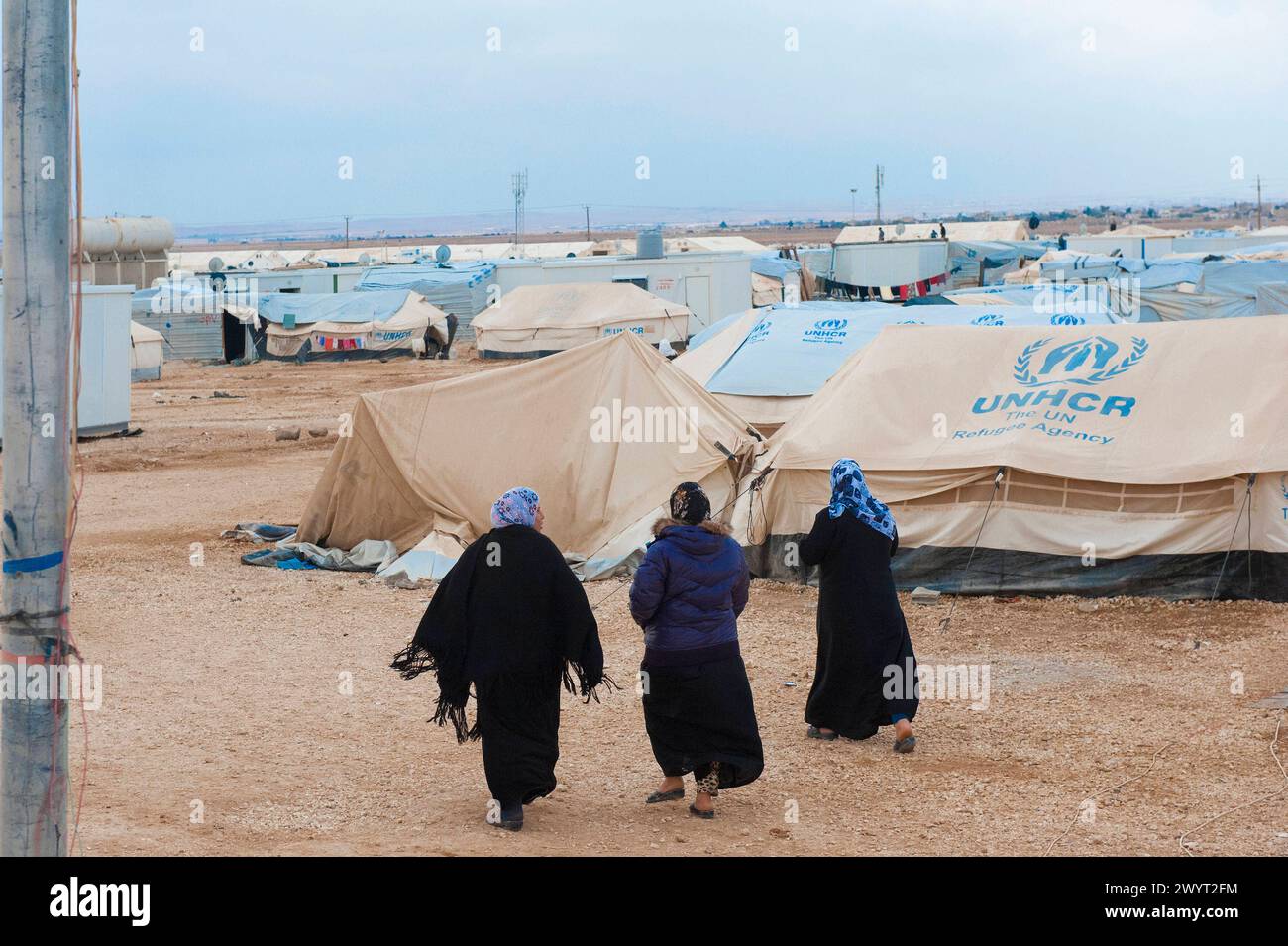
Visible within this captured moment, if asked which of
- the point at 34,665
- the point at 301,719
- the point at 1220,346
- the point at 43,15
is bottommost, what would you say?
the point at 301,719

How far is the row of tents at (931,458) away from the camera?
10.7 meters

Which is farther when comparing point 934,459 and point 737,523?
point 737,523

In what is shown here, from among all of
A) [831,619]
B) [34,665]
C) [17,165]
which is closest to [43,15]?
[17,165]

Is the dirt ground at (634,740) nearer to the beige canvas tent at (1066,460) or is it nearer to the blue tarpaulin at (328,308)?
the beige canvas tent at (1066,460)

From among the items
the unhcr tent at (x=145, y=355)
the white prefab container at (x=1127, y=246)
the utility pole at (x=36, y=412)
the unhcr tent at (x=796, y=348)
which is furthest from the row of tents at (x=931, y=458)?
the white prefab container at (x=1127, y=246)

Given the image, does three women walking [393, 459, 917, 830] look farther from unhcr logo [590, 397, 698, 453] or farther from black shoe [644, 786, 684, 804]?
unhcr logo [590, 397, 698, 453]

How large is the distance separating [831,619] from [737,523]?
4.60m

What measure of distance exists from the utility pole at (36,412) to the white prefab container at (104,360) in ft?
59.9

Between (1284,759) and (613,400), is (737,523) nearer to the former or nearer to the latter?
(613,400)

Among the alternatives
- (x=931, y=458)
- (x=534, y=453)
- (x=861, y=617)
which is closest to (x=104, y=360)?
(x=534, y=453)

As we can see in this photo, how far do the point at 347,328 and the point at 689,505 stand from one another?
33236 millimetres

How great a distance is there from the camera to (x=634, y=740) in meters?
7.96

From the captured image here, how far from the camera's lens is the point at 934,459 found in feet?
37.4

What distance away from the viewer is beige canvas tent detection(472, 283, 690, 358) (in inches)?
1407
